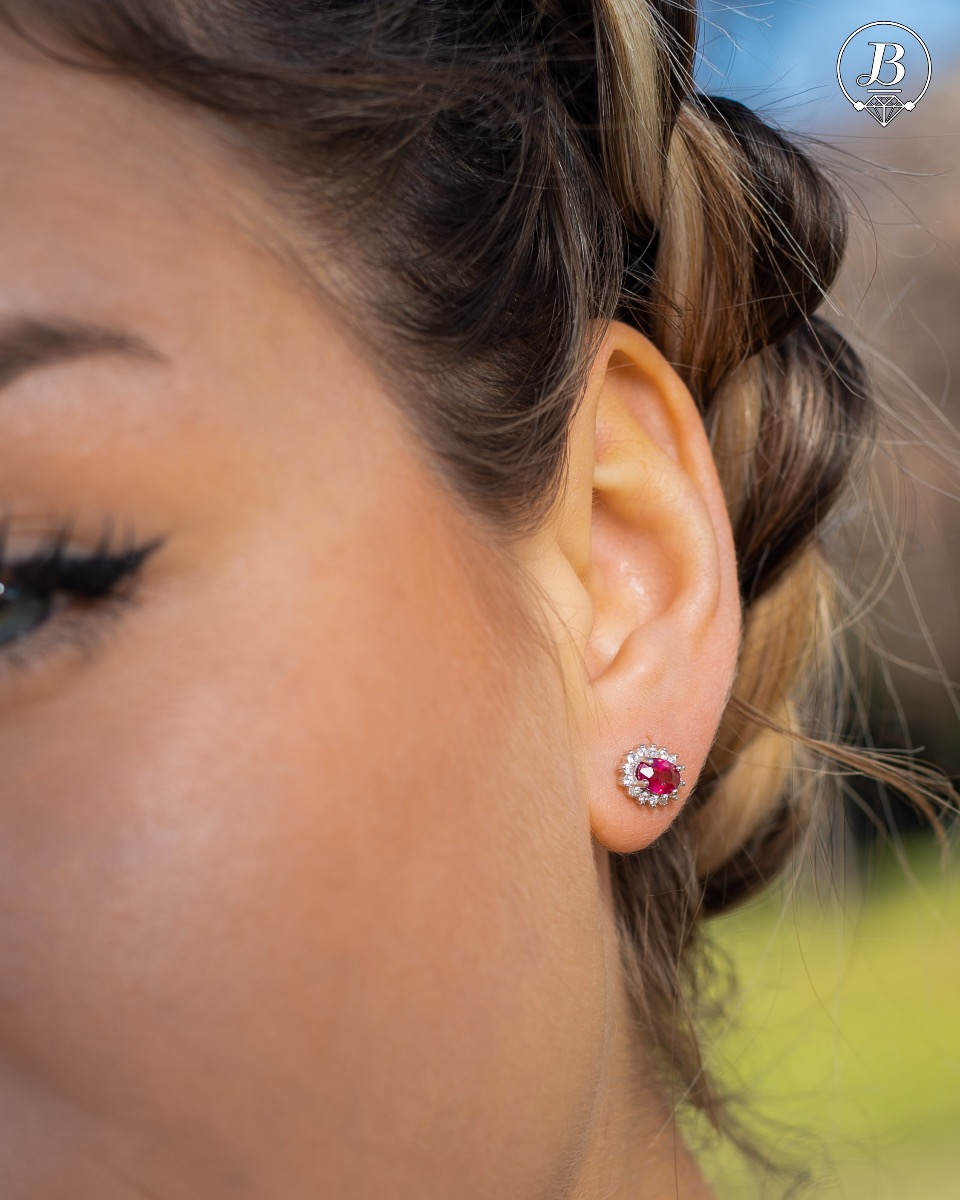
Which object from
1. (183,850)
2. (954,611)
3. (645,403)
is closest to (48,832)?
(183,850)

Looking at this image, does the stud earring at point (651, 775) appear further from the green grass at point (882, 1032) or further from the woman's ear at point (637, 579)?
the green grass at point (882, 1032)

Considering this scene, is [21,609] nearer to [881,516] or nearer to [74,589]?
[74,589]

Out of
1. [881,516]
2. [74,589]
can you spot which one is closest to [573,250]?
[74,589]

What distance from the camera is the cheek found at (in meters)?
0.84

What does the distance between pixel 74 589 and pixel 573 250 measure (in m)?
0.64

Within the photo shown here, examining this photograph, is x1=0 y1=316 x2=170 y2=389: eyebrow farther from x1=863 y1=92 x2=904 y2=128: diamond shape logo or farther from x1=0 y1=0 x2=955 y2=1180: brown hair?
x1=863 y1=92 x2=904 y2=128: diamond shape logo

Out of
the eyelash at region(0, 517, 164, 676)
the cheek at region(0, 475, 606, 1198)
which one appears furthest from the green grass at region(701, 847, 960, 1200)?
the eyelash at region(0, 517, 164, 676)

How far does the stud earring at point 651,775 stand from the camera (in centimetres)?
114

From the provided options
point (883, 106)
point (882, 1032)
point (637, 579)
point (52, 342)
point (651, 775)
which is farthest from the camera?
point (882, 1032)

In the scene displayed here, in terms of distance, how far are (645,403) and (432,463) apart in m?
0.36

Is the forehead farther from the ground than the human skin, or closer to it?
farther from the ground

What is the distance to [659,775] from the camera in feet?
3.76

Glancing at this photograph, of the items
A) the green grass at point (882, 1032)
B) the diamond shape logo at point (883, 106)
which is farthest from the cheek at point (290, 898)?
the green grass at point (882, 1032)

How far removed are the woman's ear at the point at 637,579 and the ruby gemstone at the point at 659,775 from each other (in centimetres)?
2
